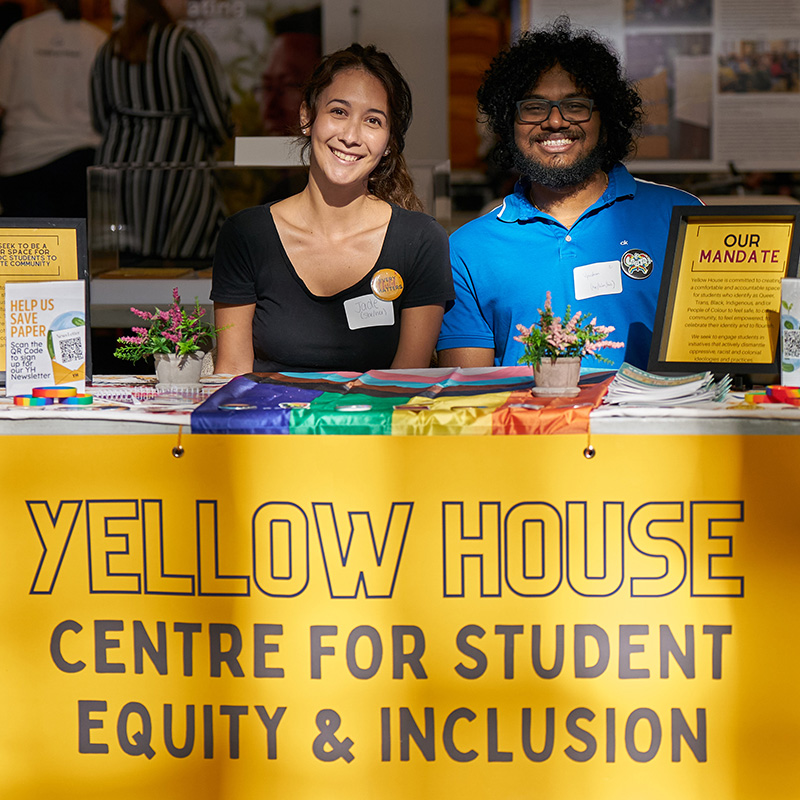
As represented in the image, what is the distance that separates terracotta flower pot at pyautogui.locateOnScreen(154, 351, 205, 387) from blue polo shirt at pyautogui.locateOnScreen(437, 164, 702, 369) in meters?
0.92

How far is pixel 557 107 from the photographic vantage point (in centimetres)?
268

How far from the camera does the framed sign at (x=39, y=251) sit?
1987mm

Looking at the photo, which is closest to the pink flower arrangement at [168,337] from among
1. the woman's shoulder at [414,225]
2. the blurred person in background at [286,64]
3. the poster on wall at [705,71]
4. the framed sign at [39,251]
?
the framed sign at [39,251]

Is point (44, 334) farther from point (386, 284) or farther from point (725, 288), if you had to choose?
point (725, 288)

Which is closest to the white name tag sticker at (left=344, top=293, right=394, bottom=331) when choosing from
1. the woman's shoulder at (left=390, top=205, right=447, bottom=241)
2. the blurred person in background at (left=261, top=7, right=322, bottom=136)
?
the woman's shoulder at (left=390, top=205, right=447, bottom=241)

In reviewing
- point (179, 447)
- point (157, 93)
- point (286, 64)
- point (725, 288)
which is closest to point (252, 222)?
point (179, 447)

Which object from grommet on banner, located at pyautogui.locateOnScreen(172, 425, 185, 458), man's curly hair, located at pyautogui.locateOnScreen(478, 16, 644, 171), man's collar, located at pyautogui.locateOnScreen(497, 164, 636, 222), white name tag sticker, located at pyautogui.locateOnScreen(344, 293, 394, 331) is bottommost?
grommet on banner, located at pyautogui.locateOnScreen(172, 425, 185, 458)

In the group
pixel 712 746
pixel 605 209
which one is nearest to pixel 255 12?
pixel 605 209

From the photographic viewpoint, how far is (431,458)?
165 cm

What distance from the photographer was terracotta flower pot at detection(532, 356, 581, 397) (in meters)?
1.77

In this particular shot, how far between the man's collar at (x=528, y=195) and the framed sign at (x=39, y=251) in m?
1.16

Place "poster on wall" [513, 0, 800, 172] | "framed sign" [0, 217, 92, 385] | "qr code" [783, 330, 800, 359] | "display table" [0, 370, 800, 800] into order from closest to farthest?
1. "display table" [0, 370, 800, 800]
2. "qr code" [783, 330, 800, 359]
3. "framed sign" [0, 217, 92, 385]
4. "poster on wall" [513, 0, 800, 172]

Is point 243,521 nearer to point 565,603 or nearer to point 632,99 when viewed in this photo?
point 565,603

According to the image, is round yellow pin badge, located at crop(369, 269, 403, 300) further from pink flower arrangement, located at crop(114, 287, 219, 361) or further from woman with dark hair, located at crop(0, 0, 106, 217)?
woman with dark hair, located at crop(0, 0, 106, 217)
